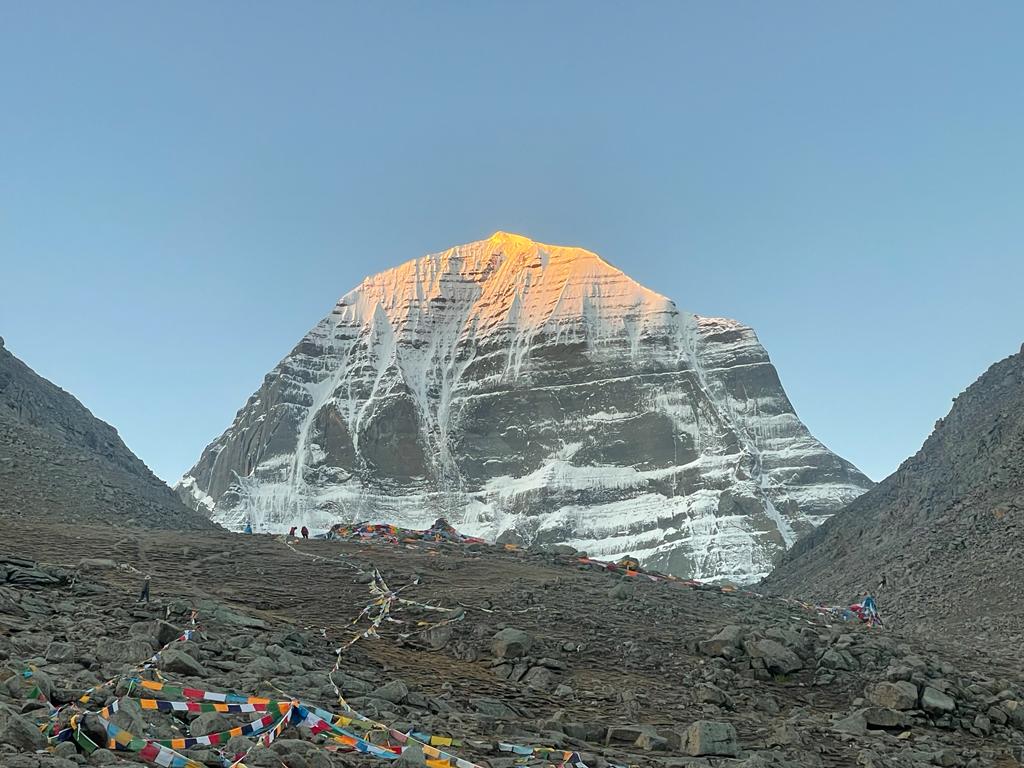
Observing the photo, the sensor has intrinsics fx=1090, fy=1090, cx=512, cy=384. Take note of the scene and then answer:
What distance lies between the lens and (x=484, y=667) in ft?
53.9

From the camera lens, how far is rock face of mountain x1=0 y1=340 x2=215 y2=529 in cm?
3372

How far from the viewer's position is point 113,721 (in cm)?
891

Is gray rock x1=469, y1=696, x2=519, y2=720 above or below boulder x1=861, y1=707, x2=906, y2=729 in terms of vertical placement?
below

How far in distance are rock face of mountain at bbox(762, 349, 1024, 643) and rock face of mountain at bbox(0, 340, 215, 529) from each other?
25854mm

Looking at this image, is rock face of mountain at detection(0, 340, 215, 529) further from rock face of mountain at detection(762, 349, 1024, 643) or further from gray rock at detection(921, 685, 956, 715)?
rock face of mountain at detection(762, 349, 1024, 643)

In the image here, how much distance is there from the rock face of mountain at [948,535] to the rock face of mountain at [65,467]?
2585cm

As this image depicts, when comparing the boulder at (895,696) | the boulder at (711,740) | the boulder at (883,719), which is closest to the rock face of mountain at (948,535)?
the boulder at (895,696)

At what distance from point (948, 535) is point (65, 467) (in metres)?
32.5

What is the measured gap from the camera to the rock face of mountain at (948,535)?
34.9m

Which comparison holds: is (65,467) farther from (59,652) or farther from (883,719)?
(883,719)

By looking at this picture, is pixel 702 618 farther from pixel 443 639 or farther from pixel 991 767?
pixel 991 767

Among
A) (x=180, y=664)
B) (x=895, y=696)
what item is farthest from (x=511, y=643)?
(x=180, y=664)

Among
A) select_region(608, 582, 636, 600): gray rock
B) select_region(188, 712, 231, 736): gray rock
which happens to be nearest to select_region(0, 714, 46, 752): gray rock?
select_region(188, 712, 231, 736): gray rock

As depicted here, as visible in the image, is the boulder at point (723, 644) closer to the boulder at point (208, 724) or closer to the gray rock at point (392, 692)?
the gray rock at point (392, 692)
